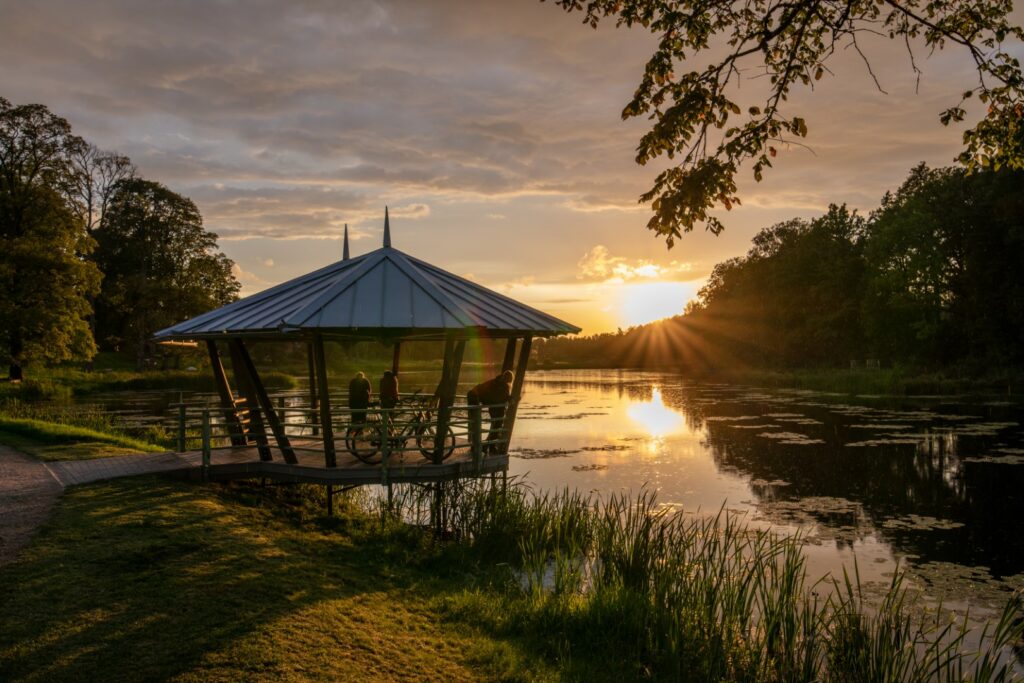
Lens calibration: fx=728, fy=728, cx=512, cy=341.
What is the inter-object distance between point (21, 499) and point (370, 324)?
513 centimetres

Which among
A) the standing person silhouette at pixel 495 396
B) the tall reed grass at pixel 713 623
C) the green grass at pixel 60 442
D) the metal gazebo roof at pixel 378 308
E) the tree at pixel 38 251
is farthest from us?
the tree at pixel 38 251

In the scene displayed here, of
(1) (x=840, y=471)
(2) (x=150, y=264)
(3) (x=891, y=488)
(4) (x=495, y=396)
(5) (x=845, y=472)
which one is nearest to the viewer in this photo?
(4) (x=495, y=396)

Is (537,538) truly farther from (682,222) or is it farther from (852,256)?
(852,256)

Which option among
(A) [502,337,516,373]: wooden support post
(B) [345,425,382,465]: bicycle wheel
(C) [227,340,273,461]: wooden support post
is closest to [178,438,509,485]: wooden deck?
(B) [345,425,382,465]: bicycle wheel

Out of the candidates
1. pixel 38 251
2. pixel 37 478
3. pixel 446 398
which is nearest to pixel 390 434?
pixel 446 398

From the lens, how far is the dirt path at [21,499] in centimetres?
794

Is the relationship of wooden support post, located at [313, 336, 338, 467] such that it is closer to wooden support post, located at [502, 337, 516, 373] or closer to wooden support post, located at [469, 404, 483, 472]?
wooden support post, located at [469, 404, 483, 472]

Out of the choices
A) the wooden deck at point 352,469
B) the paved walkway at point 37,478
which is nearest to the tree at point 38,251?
the paved walkway at point 37,478

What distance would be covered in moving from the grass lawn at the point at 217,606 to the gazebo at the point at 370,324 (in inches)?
84.7

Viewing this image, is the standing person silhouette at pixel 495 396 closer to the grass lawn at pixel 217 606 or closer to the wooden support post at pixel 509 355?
the wooden support post at pixel 509 355

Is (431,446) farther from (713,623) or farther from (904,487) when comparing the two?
(904,487)

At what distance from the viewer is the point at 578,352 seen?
374ft

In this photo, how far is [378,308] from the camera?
36.1 ft

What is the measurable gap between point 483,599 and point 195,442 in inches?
552
